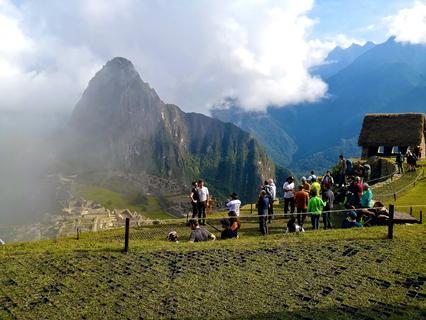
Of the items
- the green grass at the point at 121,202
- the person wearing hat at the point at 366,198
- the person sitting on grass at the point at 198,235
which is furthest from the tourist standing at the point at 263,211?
the green grass at the point at 121,202

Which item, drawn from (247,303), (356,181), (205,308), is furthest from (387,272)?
(356,181)

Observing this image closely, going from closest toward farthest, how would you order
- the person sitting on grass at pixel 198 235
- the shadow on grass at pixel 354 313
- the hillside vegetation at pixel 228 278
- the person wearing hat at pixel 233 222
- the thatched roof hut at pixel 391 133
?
1. the shadow on grass at pixel 354 313
2. the hillside vegetation at pixel 228 278
3. the person sitting on grass at pixel 198 235
4. the person wearing hat at pixel 233 222
5. the thatched roof hut at pixel 391 133

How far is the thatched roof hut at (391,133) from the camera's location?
5565 cm

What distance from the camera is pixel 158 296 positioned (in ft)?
45.0

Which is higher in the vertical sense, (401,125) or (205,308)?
(401,125)

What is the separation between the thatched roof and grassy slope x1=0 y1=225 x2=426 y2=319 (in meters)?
39.1

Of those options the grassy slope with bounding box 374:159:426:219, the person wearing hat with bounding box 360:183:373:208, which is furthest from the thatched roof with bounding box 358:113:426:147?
the person wearing hat with bounding box 360:183:373:208

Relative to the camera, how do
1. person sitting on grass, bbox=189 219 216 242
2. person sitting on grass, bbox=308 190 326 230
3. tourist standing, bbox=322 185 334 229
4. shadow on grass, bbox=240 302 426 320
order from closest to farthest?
shadow on grass, bbox=240 302 426 320
person sitting on grass, bbox=189 219 216 242
person sitting on grass, bbox=308 190 326 230
tourist standing, bbox=322 185 334 229

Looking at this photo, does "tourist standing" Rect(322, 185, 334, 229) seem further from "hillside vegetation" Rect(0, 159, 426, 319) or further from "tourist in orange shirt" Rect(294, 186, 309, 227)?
"hillside vegetation" Rect(0, 159, 426, 319)

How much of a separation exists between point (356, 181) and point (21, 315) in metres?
17.0

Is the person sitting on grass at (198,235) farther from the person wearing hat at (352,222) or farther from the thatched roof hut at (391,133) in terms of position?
the thatched roof hut at (391,133)

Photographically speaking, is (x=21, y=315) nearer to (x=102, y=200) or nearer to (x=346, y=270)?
(x=346, y=270)

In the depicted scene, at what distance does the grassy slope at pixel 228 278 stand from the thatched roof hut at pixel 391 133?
128ft

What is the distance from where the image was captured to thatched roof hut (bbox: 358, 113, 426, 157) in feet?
183
